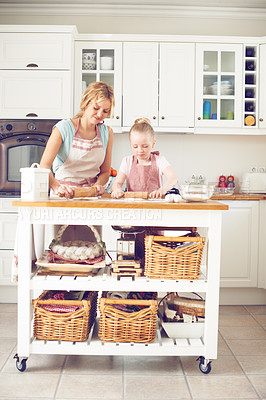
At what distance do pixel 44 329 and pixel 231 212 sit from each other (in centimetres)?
203

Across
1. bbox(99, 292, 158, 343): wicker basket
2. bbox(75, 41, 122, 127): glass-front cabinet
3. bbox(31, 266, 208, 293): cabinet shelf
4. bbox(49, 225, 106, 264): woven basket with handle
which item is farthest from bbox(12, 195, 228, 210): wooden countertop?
bbox(75, 41, 122, 127): glass-front cabinet

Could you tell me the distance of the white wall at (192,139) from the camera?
4.21 m

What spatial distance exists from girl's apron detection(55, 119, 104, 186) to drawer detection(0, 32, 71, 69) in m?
1.34

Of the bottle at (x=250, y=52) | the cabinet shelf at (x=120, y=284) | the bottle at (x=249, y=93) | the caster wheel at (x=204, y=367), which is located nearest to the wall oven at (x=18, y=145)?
the cabinet shelf at (x=120, y=284)

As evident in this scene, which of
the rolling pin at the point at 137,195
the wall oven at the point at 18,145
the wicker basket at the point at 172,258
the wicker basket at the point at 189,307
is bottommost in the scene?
the wicker basket at the point at 189,307

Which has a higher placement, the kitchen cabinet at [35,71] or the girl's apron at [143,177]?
the kitchen cabinet at [35,71]

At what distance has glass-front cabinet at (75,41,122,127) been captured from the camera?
12.6ft

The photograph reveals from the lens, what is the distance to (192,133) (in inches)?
156

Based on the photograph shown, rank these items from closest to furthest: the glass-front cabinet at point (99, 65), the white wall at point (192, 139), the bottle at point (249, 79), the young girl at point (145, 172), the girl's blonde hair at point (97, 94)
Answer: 1. the girl's blonde hair at point (97, 94)
2. the young girl at point (145, 172)
3. the glass-front cabinet at point (99, 65)
4. the bottle at point (249, 79)
5. the white wall at point (192, 139)

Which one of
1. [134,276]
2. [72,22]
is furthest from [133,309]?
[72,22]

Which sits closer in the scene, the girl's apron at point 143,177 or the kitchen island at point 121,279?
the kitchen island at point 121,279

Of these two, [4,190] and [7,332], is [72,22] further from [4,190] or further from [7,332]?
[7,332]

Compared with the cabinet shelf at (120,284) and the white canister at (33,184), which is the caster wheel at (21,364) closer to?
the cabinet shelf at (120,284)

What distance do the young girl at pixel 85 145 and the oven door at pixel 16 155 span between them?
1.08 metres
